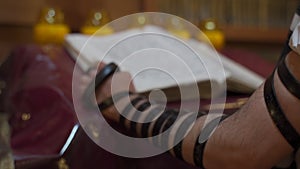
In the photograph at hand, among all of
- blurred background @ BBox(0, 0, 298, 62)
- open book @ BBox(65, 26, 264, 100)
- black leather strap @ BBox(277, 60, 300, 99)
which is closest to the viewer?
black leather strap @ BBox(277, 60, 300, 99)

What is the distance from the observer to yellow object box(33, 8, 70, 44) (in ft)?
4.17

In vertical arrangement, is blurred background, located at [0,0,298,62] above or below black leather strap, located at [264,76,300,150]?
below

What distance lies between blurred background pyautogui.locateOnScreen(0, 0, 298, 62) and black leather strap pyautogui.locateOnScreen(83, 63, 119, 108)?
0.87 metres

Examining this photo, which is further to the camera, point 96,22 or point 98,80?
point 96,22

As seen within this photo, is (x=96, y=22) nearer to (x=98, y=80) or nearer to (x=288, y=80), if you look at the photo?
(x=98, y=80)

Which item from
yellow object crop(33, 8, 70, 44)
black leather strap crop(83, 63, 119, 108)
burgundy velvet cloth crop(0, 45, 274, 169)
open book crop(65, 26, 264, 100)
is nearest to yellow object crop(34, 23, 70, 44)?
yellow object crop(33, 8, 70, 44)

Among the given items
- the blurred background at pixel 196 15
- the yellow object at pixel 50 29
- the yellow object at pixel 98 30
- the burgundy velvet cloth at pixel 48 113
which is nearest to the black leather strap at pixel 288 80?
the burgundy velvet cloth at pixel 48 113

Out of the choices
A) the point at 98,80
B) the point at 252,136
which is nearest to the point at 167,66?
the point at 98,80

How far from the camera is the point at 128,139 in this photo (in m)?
0.62

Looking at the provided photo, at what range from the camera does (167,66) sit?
0.80m

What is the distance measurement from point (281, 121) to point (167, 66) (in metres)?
0.37

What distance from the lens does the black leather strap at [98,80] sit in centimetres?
65

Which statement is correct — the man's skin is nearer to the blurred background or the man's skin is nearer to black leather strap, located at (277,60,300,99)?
black leather strap, located at (277,60,300,99)

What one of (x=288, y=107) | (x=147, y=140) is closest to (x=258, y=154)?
(x=288, y=107)
